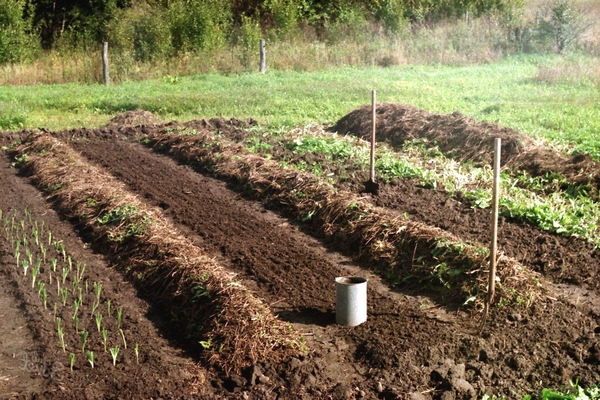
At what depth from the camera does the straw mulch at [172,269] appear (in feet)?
18.9

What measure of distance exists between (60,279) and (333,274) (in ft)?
8.53

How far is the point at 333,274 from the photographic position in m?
7.45

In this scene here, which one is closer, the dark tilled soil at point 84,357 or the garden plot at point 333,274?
the dark tilled soil at point 84,357

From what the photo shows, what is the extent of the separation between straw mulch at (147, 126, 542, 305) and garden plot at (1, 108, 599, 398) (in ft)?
0.06

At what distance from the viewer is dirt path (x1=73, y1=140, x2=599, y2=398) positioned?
5.35m

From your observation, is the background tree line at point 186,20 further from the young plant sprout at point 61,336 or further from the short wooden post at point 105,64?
the young plant sprout at point 61,336

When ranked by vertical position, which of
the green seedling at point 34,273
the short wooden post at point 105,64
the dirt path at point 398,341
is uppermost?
the short wooden post at point 105,64

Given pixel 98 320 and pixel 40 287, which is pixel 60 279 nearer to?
pixel 40 287

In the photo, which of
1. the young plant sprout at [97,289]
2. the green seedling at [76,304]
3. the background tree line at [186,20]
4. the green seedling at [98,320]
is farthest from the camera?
the background tree line at [186,20]

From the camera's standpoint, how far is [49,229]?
895 cm

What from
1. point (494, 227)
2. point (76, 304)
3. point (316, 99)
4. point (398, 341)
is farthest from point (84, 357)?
point (316, 99)

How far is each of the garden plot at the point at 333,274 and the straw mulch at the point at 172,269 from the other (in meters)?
0.03

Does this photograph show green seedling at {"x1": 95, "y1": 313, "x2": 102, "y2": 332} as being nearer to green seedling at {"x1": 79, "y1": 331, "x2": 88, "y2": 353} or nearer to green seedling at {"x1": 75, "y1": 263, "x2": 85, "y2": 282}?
green seedling at {"x1": 79, "y1": 331, "x2": 88, "y2": 353}

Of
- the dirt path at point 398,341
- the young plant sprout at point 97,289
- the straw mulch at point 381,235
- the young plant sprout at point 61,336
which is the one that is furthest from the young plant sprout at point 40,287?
the straw mulch at point 381,235
